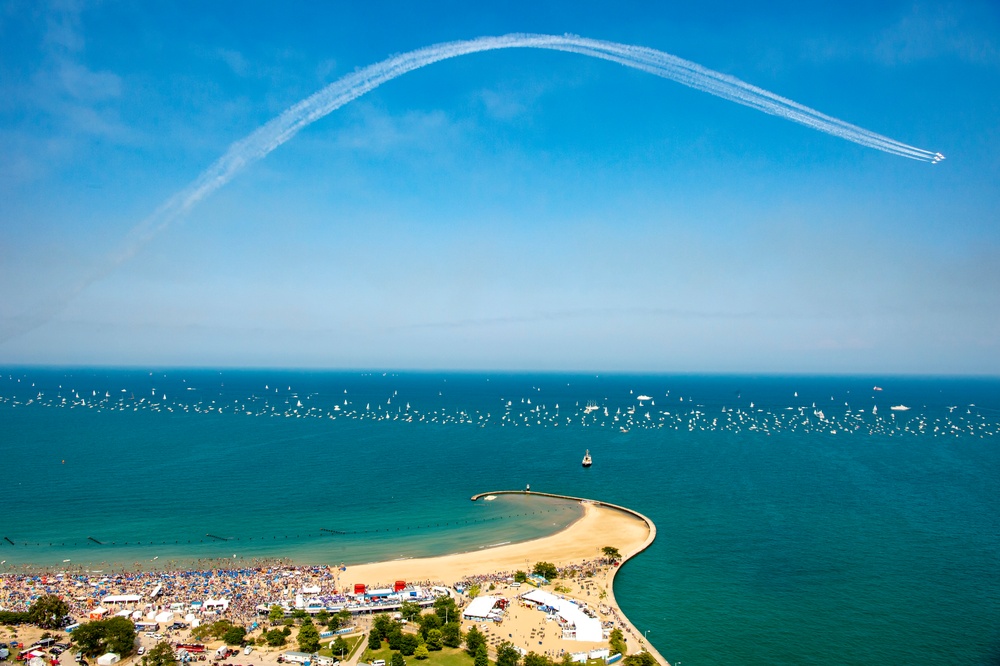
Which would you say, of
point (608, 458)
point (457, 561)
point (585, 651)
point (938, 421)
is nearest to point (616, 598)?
point (585, 651)

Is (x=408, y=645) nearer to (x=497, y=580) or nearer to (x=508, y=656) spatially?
(x=508, y=656)

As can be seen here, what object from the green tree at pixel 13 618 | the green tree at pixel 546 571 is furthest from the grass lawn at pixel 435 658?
the green tree at pixel 13 618

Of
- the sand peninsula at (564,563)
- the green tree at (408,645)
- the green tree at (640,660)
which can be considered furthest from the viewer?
the sand peninsula at (564,563)

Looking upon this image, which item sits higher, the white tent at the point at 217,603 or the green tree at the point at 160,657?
the green tree at the point at 160,657

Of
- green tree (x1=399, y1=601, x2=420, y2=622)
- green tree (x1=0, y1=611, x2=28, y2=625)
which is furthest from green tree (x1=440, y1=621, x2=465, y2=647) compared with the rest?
green tree (x1=0, y1=611, x2=28, y2=625)

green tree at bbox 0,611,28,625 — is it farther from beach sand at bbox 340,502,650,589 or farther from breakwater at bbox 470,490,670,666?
breakwater at bbox 470,490,670,666

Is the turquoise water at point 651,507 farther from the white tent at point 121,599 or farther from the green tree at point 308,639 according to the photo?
the green tree at point 308,639

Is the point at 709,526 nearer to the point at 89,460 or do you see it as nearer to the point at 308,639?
the point at 308,639
